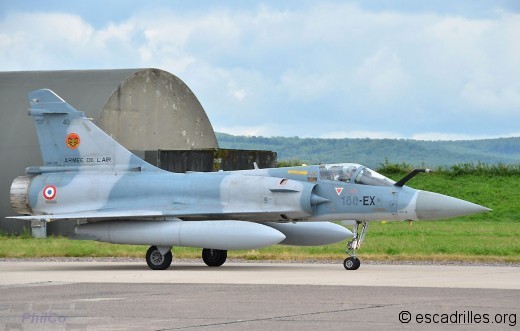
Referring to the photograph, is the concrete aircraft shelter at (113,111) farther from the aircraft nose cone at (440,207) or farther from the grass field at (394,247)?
the aircraft nose cone at (440,207)

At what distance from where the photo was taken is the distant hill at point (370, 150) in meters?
159

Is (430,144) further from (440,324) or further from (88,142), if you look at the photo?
(440,324)

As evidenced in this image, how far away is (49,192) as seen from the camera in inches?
946

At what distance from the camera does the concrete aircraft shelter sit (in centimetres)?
3278

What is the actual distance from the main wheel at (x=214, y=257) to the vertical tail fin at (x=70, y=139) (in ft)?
7.51

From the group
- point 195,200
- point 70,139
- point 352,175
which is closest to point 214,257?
point 195,200

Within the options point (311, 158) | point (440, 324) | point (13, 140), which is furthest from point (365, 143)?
point (440, 324)

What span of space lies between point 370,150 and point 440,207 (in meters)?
141

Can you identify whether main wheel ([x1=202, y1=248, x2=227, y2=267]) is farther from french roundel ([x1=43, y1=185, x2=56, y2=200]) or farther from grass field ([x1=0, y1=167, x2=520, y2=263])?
french roundel ([x1=43, y1=185, x2=56, y2=200])

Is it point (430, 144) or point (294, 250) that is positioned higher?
point (430, 144)

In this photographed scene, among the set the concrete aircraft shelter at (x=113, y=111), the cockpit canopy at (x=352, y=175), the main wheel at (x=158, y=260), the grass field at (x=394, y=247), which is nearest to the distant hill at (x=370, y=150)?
the concrete aircraft shelter at (x=113, y=111)

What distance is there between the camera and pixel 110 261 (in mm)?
25469

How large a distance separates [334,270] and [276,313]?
8822 millimetres

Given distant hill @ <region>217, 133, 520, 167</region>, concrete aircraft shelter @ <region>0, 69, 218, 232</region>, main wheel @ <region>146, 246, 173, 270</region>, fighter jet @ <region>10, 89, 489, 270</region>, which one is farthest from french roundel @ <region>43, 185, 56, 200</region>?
distant hill @ <region>217, 133, 520, 167</region>
